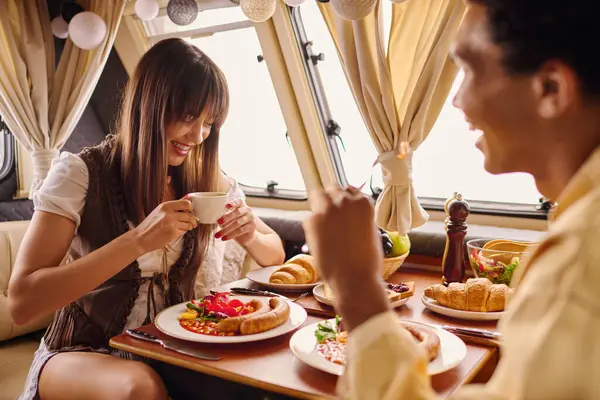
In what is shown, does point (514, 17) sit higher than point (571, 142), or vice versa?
point (514, 17)

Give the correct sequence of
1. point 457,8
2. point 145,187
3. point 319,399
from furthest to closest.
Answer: point 457,8
point 145,187
point 319,399

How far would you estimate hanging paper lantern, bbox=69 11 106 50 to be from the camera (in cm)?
293

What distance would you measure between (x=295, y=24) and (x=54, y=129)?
4.93ft

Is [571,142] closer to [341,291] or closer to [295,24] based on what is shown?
[341,291]

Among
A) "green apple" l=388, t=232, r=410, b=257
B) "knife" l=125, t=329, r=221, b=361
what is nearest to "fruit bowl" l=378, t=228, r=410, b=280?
"green apple" l=388, t=232, r=410, b=257

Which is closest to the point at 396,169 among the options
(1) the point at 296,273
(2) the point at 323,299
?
(1) the point at 296,273

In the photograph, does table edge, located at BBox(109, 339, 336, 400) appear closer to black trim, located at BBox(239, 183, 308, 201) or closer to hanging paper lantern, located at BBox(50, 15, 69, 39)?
black trim, located at BBox(239, 183, 308, 201)

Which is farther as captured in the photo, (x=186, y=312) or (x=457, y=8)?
(x=457, y=8)

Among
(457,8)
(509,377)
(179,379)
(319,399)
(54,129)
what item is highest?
(457,8)

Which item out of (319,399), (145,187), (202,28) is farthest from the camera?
(202,28)

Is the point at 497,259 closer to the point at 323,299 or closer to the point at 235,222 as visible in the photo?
the point at 323,299

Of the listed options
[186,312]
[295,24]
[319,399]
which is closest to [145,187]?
[186,312]

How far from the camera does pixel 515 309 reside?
0.58m

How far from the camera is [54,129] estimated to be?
315cm
